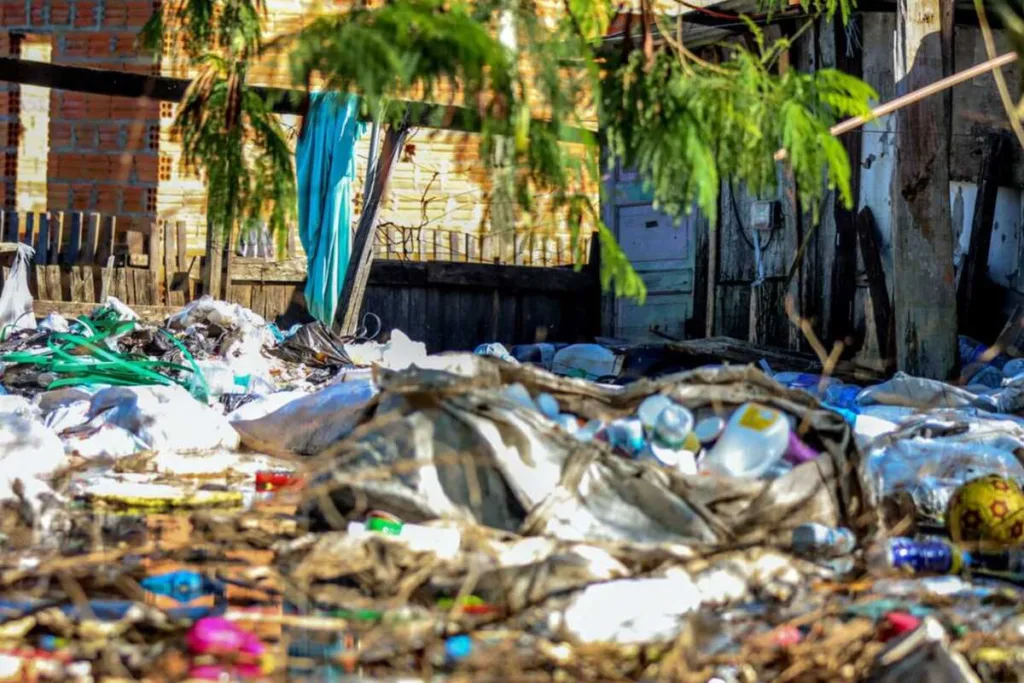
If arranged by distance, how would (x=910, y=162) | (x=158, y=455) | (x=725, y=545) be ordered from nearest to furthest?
(x=725, y=545), (x=158, y=455), (x=910, y=162)

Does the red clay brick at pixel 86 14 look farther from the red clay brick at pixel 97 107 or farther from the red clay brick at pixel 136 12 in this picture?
the red clay brick at pixel 97 107

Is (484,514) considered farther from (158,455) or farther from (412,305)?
(412,305)

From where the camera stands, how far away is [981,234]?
33.5ft

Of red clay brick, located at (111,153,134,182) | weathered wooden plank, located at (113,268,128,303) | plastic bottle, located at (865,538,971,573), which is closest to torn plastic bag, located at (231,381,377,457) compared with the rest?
plastic bottle, located at (865,538,971,573)

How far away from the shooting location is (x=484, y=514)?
13.1 ft

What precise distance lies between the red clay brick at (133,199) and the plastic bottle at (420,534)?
11.1 m

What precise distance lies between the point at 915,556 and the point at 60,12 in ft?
42.0

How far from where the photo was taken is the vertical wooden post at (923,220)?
8398 millimetres

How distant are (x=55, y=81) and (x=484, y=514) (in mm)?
5886

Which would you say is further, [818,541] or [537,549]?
[818,541]

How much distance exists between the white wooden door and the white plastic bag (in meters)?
6.24

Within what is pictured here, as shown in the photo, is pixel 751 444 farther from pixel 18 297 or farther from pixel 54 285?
pixel 54 285

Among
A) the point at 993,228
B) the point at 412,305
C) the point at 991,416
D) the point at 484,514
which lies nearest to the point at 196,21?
the point at 484,514

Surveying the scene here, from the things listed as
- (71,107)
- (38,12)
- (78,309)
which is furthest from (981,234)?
(38,12)
